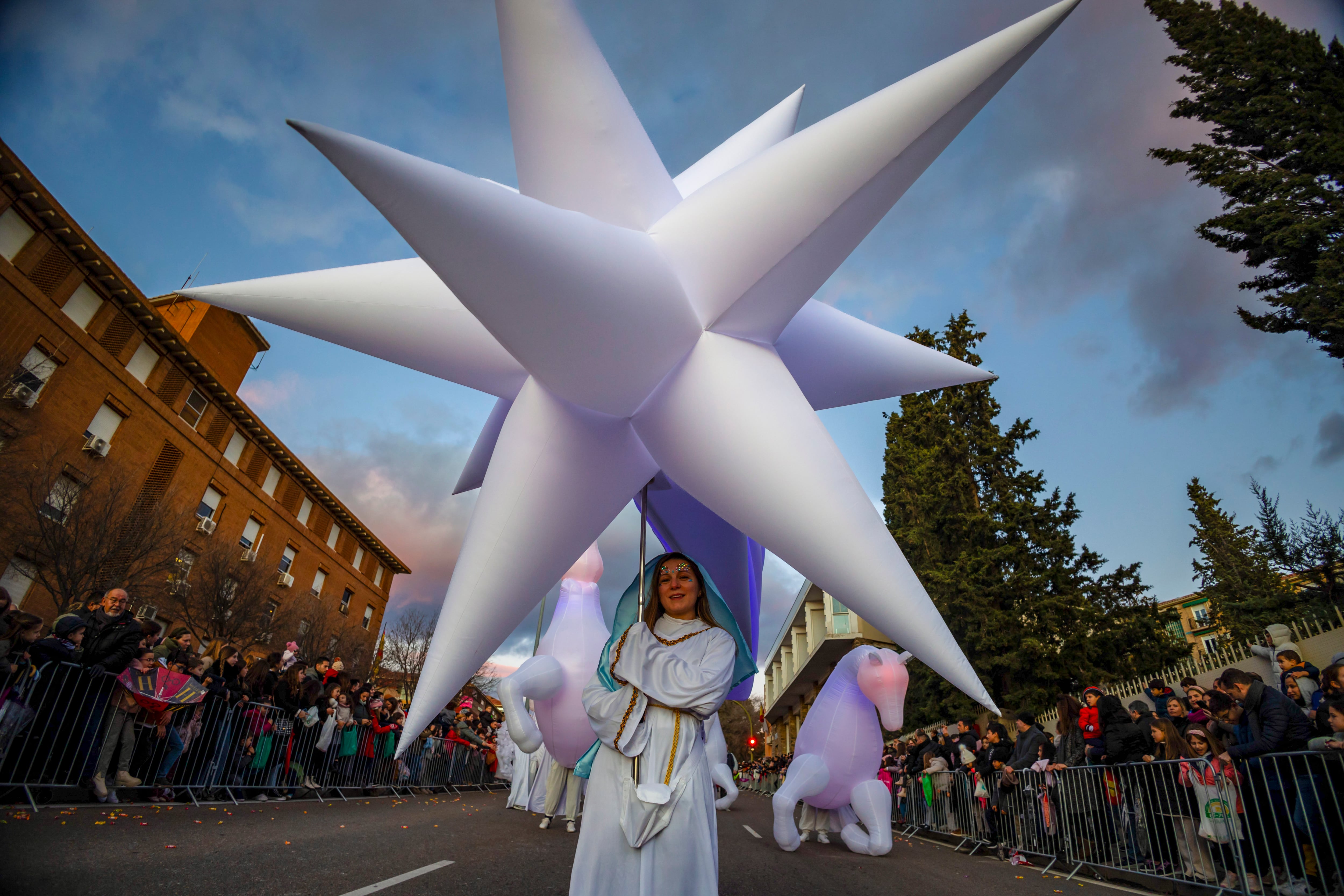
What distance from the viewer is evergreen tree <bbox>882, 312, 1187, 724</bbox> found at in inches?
709

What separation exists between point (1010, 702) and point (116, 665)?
1903 centimetres

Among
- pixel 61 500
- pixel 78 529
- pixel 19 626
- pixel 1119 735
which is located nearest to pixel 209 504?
pixel 61 500

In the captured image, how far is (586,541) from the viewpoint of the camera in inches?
132

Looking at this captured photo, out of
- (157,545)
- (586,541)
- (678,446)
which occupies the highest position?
(157,545)

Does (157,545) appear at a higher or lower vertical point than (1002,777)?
higher

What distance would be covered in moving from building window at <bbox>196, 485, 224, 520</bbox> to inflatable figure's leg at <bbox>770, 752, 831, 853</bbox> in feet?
89.6

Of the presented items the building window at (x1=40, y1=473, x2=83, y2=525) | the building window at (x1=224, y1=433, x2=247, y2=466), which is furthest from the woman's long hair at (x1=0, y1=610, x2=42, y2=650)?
the building window at (x1=224, y1=433, x2=247, y2=466)

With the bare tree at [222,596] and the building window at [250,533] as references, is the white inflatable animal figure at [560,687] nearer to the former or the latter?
the bare tree at [222,596]

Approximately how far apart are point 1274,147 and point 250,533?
121 ft

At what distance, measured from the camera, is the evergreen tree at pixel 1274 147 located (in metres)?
14.3

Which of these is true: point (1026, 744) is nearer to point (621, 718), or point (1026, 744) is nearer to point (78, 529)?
point (621, 718)

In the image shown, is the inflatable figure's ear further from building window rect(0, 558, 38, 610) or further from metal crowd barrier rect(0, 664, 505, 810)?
building window rect(0, 558, 38, 610)

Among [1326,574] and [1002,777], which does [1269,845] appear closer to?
[1002,777]

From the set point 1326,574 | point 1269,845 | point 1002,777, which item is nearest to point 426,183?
point 1269,845
